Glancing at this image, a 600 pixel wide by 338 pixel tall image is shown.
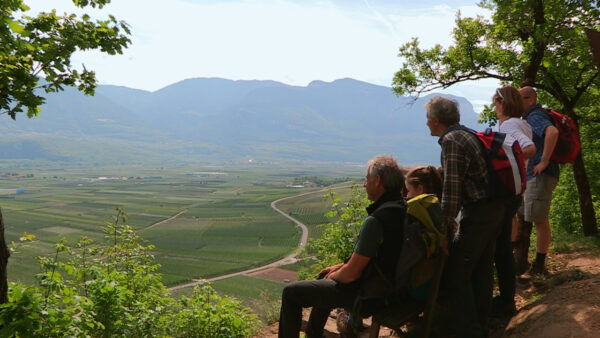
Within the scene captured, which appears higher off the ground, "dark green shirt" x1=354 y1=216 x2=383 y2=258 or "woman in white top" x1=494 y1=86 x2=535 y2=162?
"woman in white top" x1=494 y1=86 x2=535 y2=162

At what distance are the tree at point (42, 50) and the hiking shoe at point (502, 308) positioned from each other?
5.02 m

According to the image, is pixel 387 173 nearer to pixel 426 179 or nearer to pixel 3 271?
pixel 426 179

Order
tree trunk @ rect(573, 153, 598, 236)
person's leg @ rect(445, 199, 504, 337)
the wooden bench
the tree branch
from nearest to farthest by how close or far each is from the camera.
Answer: the wooden bench, person's leg @ rect(445, 199, 504, 337), the tree branch, tree trunk @ rect(573, 153, 598, 236)

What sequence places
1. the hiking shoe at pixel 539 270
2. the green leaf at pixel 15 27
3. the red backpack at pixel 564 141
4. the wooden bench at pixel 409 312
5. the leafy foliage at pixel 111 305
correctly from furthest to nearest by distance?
the hiking shoe at pixel 539 270
the red backpack at pixel 564 141
the leafy foliage at pixel 111 305
the green leaf at pixel 15 27
the wooden bench at pixel 409 312

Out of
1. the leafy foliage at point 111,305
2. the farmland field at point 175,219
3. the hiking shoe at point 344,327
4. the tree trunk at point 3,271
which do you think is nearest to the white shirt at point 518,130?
the hiking shoe at point 344,327

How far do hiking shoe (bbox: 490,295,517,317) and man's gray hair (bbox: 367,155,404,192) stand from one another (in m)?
1.92

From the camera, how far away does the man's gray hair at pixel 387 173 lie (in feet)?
10.3

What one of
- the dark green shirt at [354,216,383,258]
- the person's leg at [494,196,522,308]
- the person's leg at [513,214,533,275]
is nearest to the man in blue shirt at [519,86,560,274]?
the person's leg at [513,214,533,275]

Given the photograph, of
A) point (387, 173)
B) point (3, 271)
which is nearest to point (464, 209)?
point (387, 173)

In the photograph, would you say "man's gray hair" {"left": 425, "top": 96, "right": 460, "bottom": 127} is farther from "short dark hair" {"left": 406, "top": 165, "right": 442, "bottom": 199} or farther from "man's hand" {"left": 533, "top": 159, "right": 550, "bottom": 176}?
"man's hand" {"left": 533, "top": 159, "right": 550, "bottom": 176}

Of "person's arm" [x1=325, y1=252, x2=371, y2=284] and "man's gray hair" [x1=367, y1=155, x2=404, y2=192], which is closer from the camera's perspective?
"person's arm" [x1=325, y1=252, x2=371, y2=284]

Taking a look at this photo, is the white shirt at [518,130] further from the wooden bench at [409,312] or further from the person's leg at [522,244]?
the person's leg at [522,244]

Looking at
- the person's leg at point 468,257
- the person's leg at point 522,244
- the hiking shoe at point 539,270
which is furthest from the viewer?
the person's leg at point 522,244

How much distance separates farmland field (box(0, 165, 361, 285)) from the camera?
50406 millimetres
